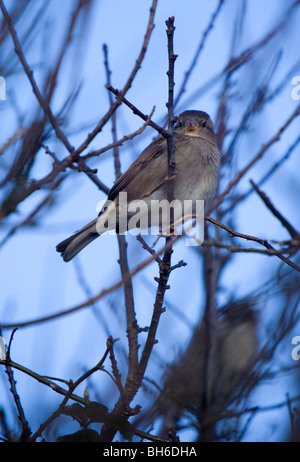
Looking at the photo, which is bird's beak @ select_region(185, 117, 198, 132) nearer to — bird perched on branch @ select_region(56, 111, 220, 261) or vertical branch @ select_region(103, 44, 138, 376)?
bird perched on branch @ select_region(56, 111, 220, 261)

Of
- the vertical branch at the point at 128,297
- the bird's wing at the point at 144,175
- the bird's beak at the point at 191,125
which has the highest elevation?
the bird's beak at the point at 191,125

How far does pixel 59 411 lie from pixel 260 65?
8.11 feet

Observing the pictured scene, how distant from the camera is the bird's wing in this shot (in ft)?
14.6

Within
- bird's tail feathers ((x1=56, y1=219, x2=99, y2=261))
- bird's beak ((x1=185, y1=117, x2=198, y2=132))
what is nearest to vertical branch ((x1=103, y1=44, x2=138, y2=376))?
bird's tail feathers ((x1=56, y1=219, x2=99, y2=261))

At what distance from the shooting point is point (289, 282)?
10.3 feet

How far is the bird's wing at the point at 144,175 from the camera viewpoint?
4.44 metres

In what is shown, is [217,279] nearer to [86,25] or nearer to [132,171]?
[132,171]

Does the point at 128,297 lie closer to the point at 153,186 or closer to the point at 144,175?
the point at 153,186

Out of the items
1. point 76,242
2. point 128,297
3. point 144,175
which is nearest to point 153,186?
point 144,175

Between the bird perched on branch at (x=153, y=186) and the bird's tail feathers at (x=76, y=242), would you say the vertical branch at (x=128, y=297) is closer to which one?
the bird perched on branch at (x=153, y=186)

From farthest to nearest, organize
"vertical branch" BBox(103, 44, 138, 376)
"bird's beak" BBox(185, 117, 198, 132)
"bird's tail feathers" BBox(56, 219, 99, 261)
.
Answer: "bird's beak" BBox(185, 117, 198, 132)
"bird's tail feathers" BBox(56, 219, 99, 261)
"vertical branch" BBox(103, 44, 138, 376)

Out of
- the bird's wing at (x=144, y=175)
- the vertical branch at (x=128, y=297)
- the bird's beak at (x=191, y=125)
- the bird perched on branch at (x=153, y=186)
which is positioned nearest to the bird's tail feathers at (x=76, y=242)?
the bird perched on branch at (x=153, y=186)

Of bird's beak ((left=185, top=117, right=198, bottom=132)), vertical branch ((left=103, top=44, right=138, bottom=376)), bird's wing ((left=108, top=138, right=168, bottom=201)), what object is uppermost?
bird's beak ((left=185, top=117, right=198, bottom=132))

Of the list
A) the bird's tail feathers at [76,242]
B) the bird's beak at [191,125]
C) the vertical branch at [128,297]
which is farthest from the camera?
the bird's beak at [191,125]
